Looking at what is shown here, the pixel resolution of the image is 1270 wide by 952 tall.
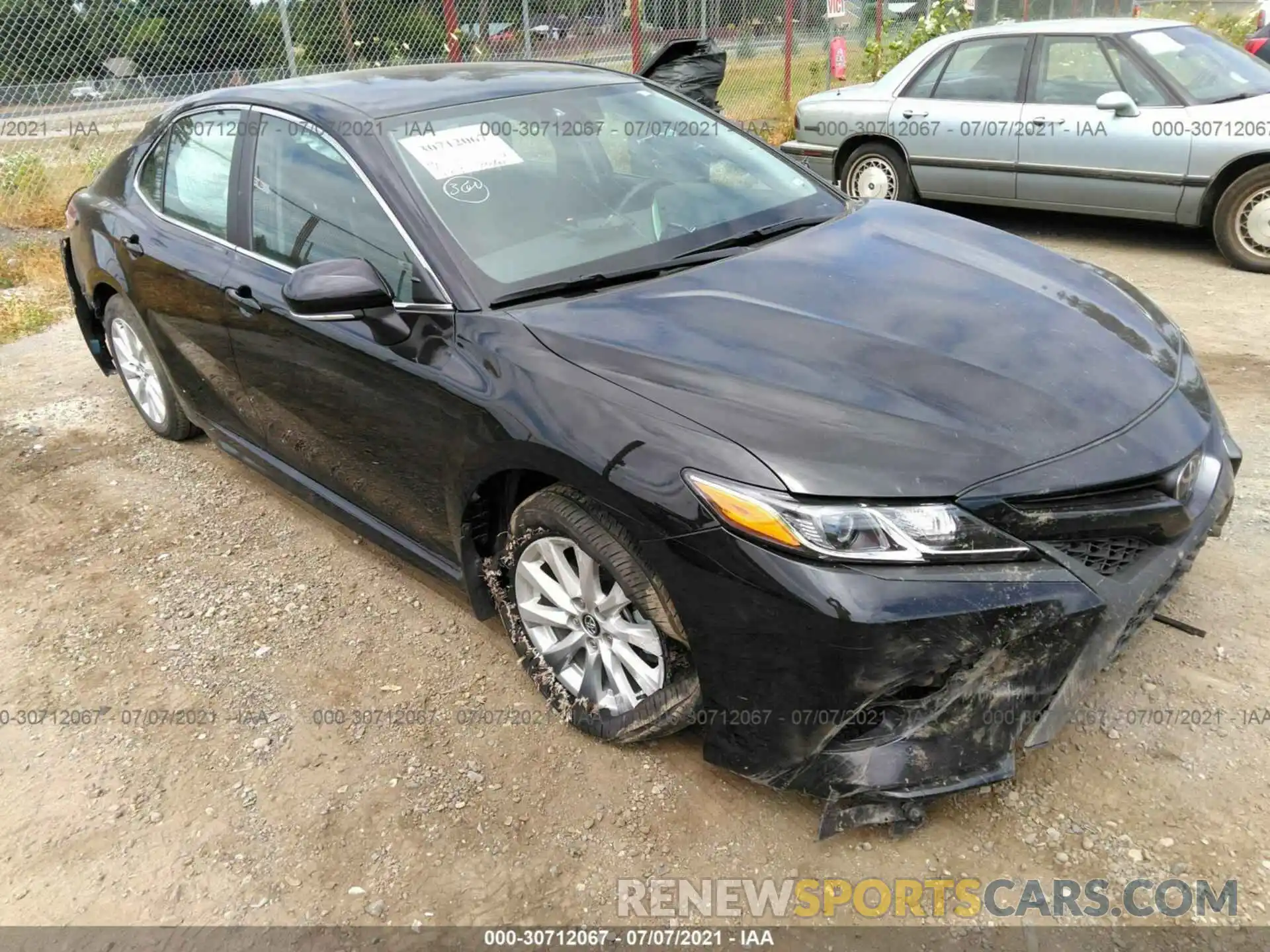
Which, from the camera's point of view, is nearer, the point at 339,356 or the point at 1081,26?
the point at 339,356

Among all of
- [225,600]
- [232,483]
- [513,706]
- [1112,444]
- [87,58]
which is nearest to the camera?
[1112,444]

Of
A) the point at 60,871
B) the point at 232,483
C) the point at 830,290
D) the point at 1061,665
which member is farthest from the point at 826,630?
the point at 232,483

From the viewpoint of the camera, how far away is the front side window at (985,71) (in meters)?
6.86

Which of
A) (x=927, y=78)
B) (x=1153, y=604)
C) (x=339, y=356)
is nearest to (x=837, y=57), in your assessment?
(x=927, y=78)

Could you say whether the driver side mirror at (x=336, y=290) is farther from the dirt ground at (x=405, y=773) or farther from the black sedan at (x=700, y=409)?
the dirt ground at (x=405, y=773)

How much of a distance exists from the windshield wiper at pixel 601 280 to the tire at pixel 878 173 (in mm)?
5053

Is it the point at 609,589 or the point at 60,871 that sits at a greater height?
the point at 609,589

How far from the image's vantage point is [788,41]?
12.6 metres

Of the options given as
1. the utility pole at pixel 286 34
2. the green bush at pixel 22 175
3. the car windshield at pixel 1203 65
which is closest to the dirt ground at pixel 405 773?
the car windshield at pixel 1203 65

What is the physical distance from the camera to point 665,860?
230 centimetres

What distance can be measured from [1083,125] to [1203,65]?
88 centimetres

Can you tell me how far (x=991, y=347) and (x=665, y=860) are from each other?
4.93ft

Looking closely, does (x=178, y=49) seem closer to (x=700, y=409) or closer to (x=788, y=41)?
(x=788, y=41)

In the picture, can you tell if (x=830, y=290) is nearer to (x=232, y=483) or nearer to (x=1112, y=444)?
(x=1112, y=444)
